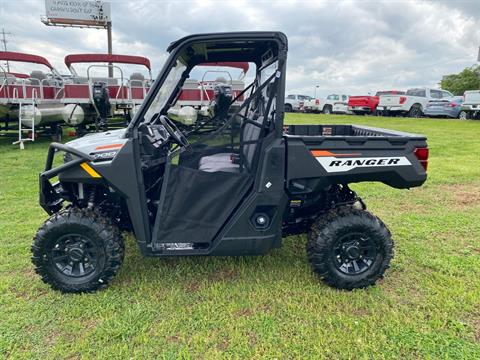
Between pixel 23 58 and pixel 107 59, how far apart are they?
2201 millimetres

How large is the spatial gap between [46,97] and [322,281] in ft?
32.0

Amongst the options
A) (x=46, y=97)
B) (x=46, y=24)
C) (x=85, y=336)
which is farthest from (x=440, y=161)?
(x=46, y=24)

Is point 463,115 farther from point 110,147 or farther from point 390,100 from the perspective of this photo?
point 110,147

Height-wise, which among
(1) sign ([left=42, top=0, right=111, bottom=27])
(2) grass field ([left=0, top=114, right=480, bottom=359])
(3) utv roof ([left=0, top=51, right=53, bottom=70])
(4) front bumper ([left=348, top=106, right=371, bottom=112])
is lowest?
(2) grass field ([left=0, top=114, right=480, bottom=359])

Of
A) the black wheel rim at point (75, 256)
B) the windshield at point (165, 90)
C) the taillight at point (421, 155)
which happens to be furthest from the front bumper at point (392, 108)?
the black wheel rim at point (75, 256)

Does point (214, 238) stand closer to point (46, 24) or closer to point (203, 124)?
point (203, 124)

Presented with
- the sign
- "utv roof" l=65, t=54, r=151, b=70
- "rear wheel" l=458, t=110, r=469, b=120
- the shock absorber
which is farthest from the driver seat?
the sign

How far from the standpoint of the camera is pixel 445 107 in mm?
18312

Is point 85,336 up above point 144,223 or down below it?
below

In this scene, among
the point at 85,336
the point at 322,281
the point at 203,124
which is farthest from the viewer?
the point at 203,124

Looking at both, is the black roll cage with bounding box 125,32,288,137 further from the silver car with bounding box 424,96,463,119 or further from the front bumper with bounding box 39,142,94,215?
the silver car with bounding box 424,96,463,119

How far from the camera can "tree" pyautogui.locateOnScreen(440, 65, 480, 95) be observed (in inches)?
1701

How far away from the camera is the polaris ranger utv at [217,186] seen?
255cm

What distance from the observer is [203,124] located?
3398mm
